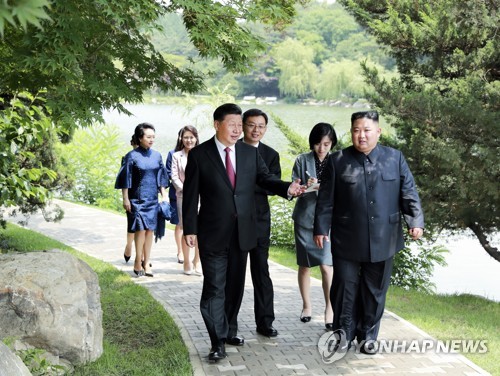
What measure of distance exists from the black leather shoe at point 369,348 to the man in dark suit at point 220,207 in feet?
3.53

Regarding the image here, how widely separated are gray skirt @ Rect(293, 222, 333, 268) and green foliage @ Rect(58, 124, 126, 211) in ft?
39.3

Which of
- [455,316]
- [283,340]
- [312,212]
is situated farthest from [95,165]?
[283,340]

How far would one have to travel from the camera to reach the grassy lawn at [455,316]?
6.39 m

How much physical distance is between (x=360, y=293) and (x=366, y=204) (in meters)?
0.74

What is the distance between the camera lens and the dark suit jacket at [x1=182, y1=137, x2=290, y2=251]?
556 cm

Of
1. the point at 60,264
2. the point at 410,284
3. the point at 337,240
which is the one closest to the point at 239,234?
the point at 337,240

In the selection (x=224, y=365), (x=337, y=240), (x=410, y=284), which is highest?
(x=337, y=240)

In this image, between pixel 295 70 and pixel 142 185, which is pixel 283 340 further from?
pixel 295 70

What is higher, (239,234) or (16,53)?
(16,53)

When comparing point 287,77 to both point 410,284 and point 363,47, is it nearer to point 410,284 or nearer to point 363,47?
point 363,47

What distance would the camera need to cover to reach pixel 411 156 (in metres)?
10.1

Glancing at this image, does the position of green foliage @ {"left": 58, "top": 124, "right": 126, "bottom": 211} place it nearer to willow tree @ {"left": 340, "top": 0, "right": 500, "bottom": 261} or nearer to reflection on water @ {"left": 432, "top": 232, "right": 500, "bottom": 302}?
reflection on water @ {"left": 432, "top": 232, "right": 500, "bottom": 302}

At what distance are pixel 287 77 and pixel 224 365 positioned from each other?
5332 centimetres

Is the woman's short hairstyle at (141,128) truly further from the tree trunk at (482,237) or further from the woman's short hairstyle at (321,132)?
the tree trunk at (482,237)
